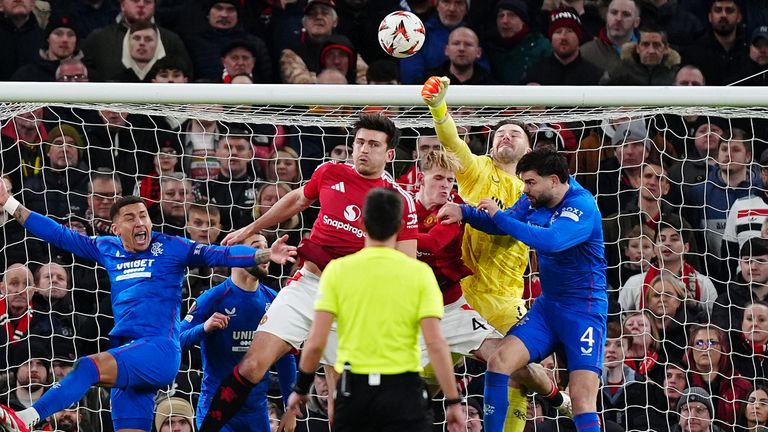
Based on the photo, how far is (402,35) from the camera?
31.6 ft

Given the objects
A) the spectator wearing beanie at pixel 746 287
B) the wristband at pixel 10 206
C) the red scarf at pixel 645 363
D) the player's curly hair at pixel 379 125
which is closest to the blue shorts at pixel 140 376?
the wristband at pixel 10 206

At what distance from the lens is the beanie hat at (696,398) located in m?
10.7

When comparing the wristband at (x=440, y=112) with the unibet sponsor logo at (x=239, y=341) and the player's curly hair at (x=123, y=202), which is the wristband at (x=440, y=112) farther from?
the unibet sponsor logo at (x=239, y=341)

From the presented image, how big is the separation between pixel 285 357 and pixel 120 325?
4.03ft

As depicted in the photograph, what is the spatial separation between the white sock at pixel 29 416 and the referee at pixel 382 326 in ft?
8.68

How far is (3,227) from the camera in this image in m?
10.9

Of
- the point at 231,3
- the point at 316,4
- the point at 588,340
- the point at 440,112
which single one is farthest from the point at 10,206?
the point at 316,4

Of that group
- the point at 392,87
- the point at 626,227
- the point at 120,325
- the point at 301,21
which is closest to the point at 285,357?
the point at 120,325

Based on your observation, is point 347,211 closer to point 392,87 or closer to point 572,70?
point 392,87

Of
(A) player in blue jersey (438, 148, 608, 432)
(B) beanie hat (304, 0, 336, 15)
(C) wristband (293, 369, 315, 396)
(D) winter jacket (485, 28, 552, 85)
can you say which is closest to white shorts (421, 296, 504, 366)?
(A) player in blue jersey (438, 148, 608, 432)

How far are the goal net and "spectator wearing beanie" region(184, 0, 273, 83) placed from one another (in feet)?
2.60

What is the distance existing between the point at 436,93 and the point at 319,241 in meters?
1.16

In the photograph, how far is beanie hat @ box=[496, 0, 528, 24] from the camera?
43.7ft

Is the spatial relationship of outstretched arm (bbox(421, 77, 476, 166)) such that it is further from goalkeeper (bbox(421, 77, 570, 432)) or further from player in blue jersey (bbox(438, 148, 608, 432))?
player in blue jersey (bbox(438, 148, 608, 432))
